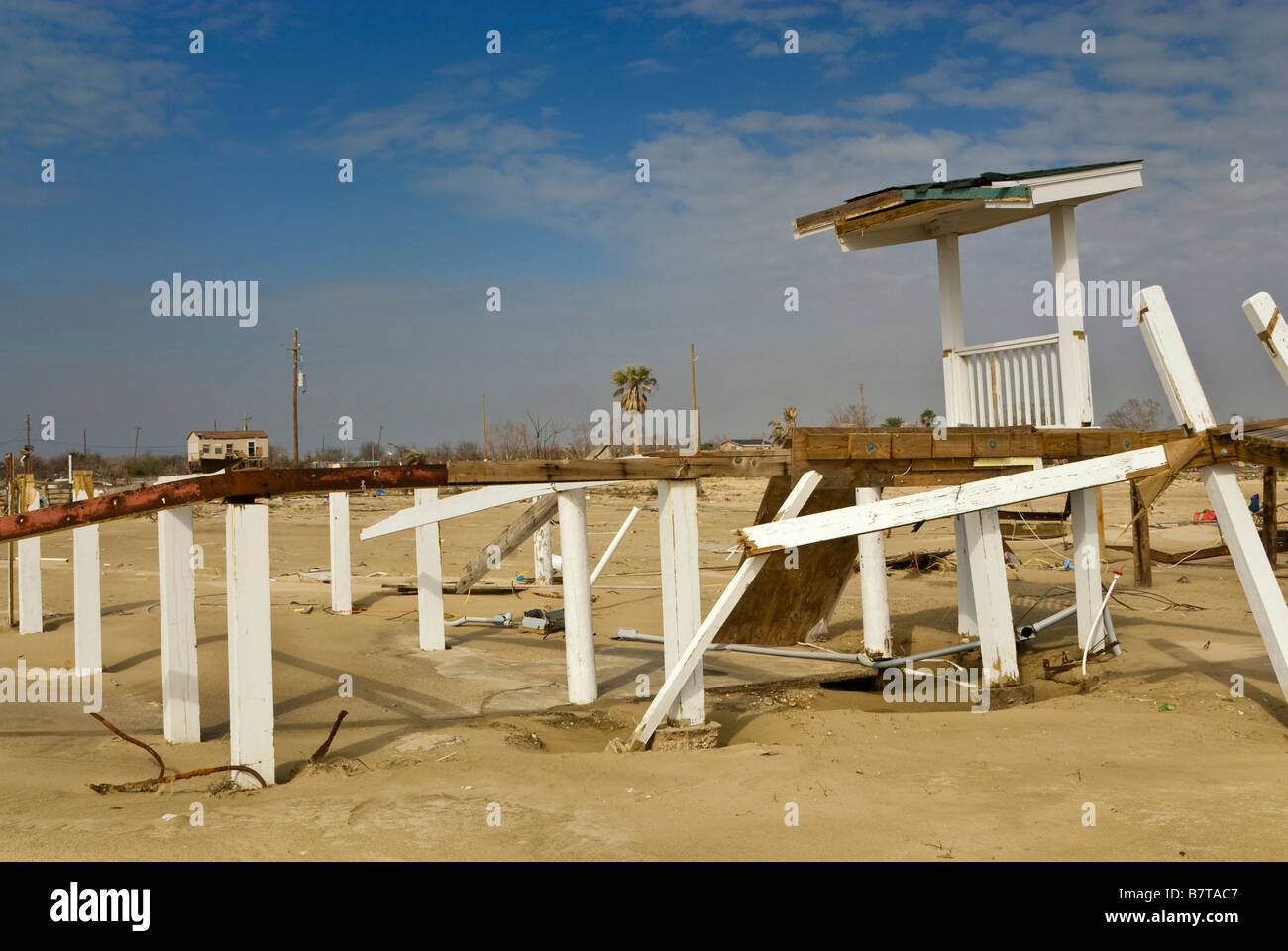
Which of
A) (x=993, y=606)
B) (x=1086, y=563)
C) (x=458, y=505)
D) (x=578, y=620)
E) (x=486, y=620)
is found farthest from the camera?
(x=486, y=620)

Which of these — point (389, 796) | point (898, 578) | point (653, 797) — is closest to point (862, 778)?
point (653, 797)

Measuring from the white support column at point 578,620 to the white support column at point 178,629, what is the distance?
10.7 ft

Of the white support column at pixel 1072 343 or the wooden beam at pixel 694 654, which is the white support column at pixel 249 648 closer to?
the wooden beam at pixel 694 654

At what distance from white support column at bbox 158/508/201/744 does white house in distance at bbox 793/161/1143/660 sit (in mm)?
6974

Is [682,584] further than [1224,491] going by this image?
Yes

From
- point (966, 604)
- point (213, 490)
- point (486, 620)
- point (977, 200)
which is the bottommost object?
point (486, 620)

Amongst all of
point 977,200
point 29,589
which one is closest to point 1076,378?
point 977,200

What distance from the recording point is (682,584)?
25.9 ft

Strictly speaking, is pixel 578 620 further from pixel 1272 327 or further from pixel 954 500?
pixel 1272 327

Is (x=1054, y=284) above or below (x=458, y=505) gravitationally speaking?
above

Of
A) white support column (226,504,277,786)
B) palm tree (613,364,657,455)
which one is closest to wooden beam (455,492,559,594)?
white support column (226,504,277,786)

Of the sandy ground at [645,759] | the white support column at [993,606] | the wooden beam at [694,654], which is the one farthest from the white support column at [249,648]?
the white support column at [993,606]

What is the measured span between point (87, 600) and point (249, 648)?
5.11 metres

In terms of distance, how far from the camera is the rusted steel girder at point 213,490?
644 cm
